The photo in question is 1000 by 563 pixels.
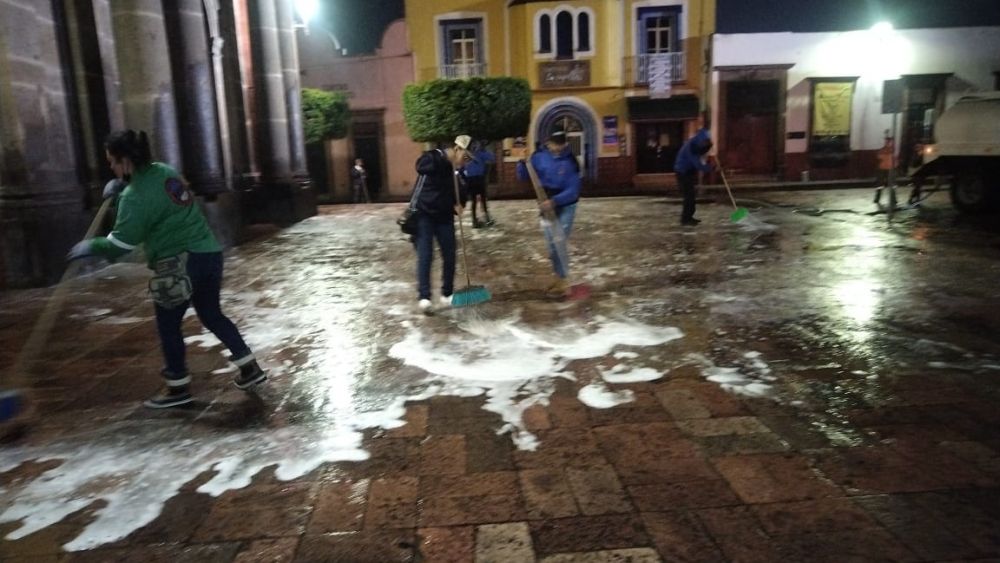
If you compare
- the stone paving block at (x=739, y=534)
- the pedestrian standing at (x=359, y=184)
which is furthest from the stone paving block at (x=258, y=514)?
the pedestrian standing at (x=359, y=184)

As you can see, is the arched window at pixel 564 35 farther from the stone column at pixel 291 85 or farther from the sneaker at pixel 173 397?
the sneaker at pixel 173 397

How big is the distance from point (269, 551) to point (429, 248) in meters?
4.09

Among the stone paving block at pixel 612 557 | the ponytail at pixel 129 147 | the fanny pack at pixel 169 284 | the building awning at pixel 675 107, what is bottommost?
the stone paving block at pixel 612 557

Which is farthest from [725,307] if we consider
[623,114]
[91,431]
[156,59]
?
[623,114]

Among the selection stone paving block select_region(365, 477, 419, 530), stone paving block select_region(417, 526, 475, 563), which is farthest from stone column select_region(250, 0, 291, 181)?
stone paving block select_region(417, 526, 475, 563)

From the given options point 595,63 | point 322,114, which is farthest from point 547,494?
point 595,63

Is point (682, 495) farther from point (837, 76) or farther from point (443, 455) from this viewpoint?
point (837, 76)

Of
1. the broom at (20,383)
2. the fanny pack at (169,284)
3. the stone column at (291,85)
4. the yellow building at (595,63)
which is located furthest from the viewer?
the yellow building at (595,63)

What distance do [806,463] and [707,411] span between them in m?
0.76

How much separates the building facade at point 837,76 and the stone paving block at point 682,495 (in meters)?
24.3

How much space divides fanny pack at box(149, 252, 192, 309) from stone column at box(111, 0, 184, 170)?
7.02m

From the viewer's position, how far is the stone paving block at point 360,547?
2.81 meters

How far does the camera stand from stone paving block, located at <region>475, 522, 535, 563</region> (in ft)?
9.12

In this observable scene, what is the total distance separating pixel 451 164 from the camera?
21.7ft
